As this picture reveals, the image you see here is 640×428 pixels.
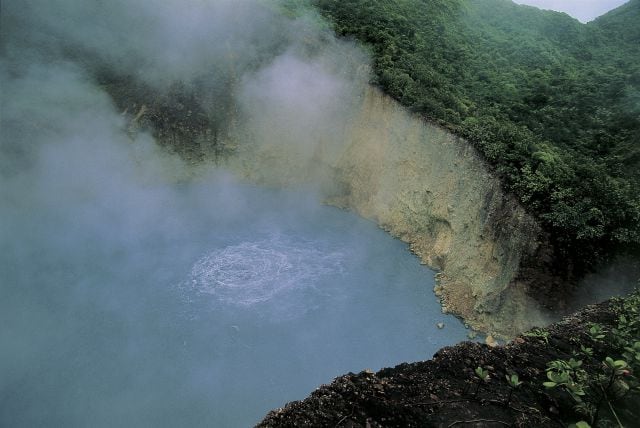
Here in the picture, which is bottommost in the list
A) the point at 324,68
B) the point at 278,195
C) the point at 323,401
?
the point at 278,195

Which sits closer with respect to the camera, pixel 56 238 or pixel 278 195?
pixel 56 238

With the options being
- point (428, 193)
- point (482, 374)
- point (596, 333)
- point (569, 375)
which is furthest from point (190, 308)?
point (596, 333)

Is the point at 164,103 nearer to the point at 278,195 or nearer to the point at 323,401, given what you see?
the point at 278,195

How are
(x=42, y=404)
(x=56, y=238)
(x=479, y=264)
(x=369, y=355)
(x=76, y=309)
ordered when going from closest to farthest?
(x=42, y=404) → (x=369, y=355) → (x=76, y=309) → (x=479, y=264) → (x=56, y=238)

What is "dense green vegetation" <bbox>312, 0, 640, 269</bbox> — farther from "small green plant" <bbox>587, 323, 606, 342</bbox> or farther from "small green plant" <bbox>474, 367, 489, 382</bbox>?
"small green plant" <bbox>474, 367, 489, 382</bbox>

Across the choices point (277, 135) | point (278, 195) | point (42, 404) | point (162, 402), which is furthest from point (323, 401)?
point (277, 135)

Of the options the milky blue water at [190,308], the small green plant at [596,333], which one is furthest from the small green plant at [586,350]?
the milky blue water at [190,308]

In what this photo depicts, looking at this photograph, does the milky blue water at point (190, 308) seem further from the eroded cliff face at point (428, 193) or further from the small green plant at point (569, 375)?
the small green plant at point (569, 375)
